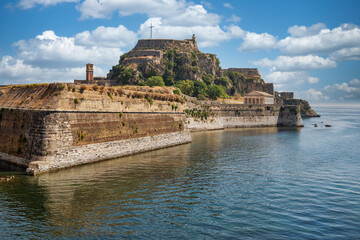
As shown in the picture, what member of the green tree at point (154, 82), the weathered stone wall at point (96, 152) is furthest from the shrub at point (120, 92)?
the green tree at point (154, 82)

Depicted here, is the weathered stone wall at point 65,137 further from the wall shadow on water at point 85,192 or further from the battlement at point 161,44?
the battlement at point 161,44

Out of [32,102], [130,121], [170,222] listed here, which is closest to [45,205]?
[170,222]

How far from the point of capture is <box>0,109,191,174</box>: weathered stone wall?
22391mm

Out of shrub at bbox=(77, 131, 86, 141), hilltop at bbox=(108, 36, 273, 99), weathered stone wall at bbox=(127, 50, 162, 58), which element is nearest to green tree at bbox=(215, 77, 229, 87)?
hilltop at bbox=(108, 36, 273, 99)

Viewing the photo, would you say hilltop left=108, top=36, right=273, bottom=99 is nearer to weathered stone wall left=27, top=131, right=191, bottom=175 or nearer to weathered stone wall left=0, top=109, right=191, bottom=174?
weathered stone wall left=27, top=131, right=191, bottom=175

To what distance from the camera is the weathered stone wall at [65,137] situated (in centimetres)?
2239

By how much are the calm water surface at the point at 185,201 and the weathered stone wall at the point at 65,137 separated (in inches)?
48.2

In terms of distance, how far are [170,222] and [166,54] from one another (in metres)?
94.7

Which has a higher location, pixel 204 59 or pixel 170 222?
pixel 204 59

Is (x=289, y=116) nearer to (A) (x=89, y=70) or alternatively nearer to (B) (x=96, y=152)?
(A) (x=89, y=70)

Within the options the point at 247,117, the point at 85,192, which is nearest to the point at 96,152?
the point at 85,192

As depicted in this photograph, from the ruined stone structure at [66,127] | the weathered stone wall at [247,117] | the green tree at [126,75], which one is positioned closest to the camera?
the ruined stone structure at [66,127]

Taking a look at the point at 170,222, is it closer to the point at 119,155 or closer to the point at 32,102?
the point at 119,155

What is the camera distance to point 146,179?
71.1 ft
